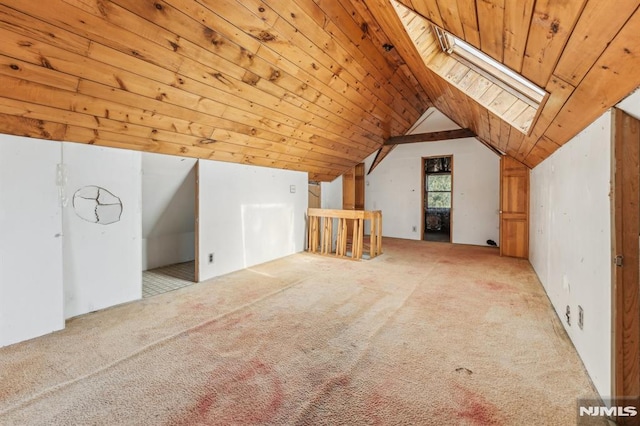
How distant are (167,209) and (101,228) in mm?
1236

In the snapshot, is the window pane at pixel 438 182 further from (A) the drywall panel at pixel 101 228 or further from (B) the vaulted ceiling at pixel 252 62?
(A) the drywall panel at pixel 101 228

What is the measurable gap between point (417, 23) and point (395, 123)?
9.36ft

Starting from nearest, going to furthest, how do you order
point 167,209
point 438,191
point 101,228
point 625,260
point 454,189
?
point 625,260, point 101,228, point 167,209, point 454,189, point 438,191

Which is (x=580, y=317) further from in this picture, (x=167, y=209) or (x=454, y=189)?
(x=454, y=189)

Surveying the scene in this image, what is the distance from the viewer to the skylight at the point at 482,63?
7.22ft

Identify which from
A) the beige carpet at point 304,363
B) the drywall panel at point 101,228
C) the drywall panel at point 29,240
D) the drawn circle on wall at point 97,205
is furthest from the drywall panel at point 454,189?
the drywall panel at point 29,240

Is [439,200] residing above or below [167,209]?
above

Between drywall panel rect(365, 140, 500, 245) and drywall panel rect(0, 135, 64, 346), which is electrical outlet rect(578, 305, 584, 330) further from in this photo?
drywall panel rect(365, 140, 500, 245)

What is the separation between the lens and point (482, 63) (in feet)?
8.08

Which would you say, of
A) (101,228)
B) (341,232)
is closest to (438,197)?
(341,232)

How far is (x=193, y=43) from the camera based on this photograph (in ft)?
6.31

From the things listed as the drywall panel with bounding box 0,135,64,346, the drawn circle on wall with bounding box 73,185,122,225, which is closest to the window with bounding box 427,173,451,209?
the drawn circle on wall with bounding box 73,185,122,225

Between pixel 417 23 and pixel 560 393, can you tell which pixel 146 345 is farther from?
pixel 417 23

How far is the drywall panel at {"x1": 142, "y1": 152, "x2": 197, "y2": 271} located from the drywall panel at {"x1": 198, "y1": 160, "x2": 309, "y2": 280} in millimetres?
327
